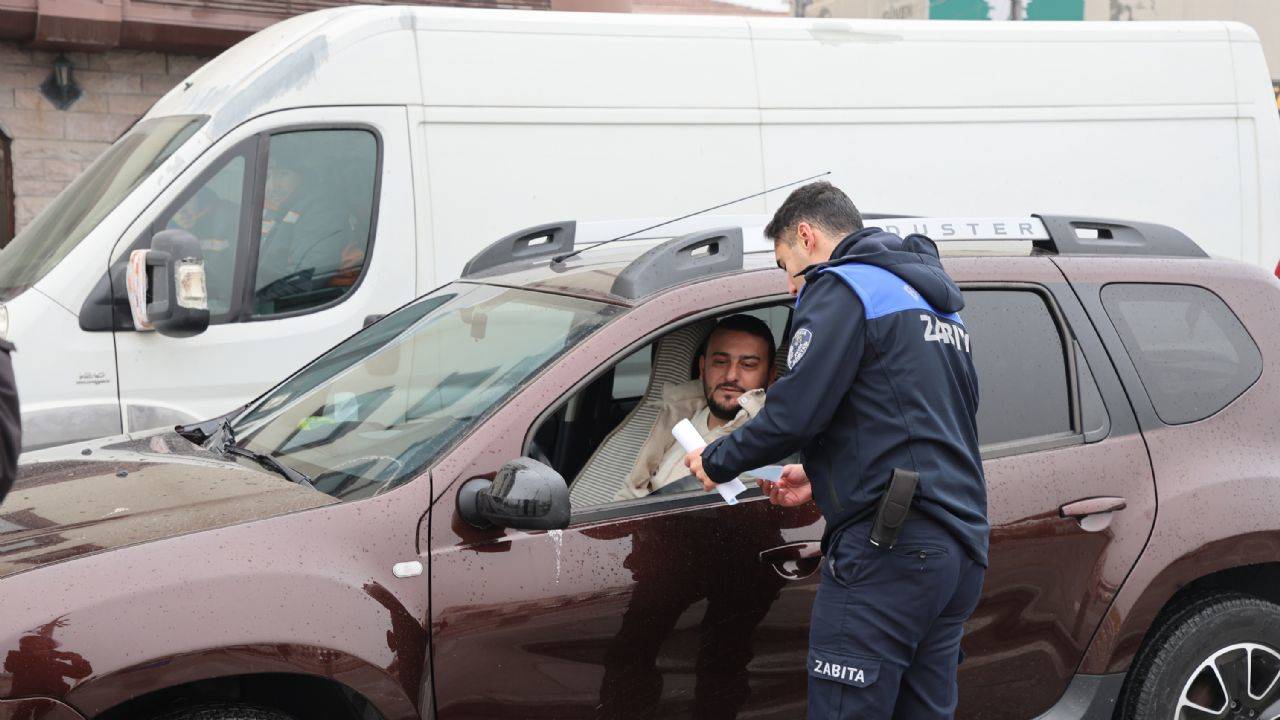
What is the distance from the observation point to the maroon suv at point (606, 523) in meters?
2.83

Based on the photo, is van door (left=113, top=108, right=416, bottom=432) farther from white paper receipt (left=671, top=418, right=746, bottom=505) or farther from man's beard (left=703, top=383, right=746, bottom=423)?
white paper receipt (left=671, top=418, right=746, bottom=505)

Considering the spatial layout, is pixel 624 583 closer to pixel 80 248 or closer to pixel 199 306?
pixel 199 306

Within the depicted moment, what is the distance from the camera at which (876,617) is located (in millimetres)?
2920

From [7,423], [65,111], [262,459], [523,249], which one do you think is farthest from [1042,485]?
[65,111]

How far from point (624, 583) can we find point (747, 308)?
0.80m

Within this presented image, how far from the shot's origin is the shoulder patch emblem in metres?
2.98

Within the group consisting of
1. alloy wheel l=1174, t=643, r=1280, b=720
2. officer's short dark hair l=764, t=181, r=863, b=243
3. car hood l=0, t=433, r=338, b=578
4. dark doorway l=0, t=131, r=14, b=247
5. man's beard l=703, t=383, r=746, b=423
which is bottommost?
alloy wheel l=1174, t=643, r=1280, b=720

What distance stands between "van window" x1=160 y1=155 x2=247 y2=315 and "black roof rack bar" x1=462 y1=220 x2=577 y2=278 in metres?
1.88

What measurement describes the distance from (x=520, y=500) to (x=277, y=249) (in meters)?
3.61

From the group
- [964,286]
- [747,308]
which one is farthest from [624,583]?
[964,286]

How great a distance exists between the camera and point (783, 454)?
2.99 m

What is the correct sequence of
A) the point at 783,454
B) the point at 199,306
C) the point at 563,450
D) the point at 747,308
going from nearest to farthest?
1. the point at 783,454
2. the point at 747,308
3. the point at 563,450
4. the point at 199,306

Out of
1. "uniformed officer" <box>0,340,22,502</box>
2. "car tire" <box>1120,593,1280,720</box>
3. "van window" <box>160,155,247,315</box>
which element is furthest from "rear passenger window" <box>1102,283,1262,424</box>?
"van window" <box>160,155,247,315</box>

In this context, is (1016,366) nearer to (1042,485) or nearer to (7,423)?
(1042,485)
